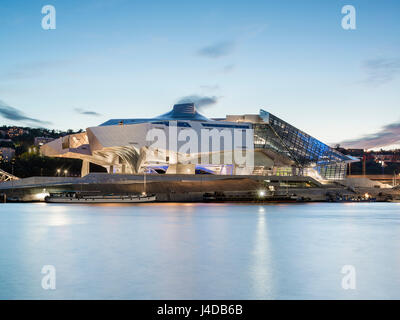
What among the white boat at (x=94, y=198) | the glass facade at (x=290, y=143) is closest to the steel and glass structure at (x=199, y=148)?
the glass facade at (x=290, y=143)

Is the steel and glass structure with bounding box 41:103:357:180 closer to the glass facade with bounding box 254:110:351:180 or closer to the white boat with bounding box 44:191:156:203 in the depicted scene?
the glass facade with bounding box 254:110:351:180

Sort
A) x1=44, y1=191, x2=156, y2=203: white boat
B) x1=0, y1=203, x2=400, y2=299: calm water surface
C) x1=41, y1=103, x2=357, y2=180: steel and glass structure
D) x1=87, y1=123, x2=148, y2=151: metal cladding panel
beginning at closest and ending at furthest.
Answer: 1. x1=0, y1=203, x2=400, y2=299: calm water surface
2. x1=44, y1=191, x2=156, y2=203: white boat
3. x1=87, y1=123, x2=148, y2=151: metal cladding panel
4. x1=41, y1=103, x2=357, y2=180: steel and glass structure

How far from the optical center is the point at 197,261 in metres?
16.1

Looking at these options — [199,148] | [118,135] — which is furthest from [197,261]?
[199,148]

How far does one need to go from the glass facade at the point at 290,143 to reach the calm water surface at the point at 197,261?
163 ft

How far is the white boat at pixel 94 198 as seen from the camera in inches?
2330

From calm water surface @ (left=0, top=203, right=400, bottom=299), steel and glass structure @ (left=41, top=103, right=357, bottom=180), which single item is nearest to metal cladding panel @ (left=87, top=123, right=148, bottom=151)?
steel and glass structure @ (left=41, top=103, right=357, bottom=180)

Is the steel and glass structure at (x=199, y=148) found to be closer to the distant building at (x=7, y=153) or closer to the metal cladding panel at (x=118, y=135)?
the metal cladding panel at (x=118, y=135)

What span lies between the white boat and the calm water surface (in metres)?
31.1

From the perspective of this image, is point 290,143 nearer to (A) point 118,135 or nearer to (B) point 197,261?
(A) point 118,135

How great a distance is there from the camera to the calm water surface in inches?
461
